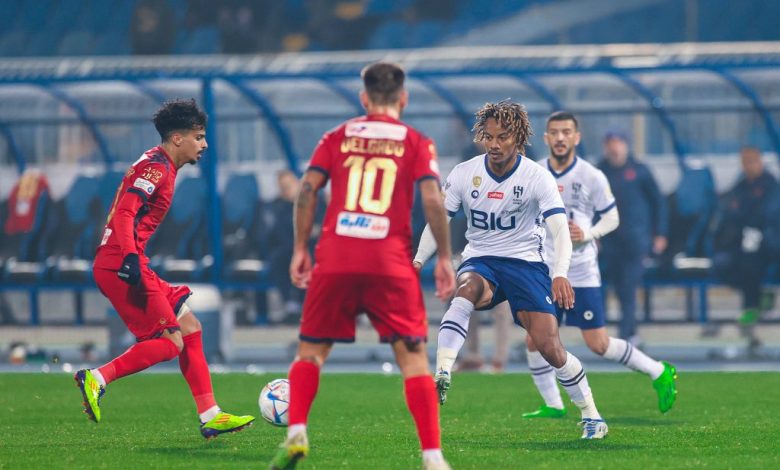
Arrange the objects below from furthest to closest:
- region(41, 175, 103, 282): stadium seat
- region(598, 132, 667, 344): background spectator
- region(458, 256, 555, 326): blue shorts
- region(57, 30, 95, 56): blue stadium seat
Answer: region(57, 30, 95, 56): blue stadium seat, region(41, 175, 103, 282): stadium seat, region(598, 132, 667, 344): background spectator, region(458, 256, 555, 326): blue shorts

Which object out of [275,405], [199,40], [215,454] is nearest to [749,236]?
[275,405]

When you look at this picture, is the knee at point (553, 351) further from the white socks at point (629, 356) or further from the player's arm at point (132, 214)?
the player's arm at point (132, 214)

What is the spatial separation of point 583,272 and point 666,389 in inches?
37.4

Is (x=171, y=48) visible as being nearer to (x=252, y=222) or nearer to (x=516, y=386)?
(x=252, y=222)

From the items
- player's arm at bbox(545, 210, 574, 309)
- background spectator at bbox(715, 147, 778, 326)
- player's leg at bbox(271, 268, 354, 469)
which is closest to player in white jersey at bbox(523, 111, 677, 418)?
player's arm at bbox(545, 210, 574, 309)

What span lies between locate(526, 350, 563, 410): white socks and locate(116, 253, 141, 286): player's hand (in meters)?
2.80

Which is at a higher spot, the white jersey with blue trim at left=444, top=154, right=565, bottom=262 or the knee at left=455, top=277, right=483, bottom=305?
the white jersey with blue trim at left=444, top=154, right=565, bottom=262

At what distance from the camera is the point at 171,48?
28.0 m

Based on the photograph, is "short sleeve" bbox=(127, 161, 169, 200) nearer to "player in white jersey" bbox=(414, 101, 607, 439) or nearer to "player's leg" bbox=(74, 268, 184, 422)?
"player's leg" bbox=(74, 268, 184, 422)

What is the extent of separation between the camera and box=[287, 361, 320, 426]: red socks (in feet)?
19.6

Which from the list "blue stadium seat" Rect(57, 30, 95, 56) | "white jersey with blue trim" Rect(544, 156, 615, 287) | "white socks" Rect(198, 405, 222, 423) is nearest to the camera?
"white socks" Rect(198, 405, 222, 423)

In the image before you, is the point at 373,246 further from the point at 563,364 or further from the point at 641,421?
the point at 641,421

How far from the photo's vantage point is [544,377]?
923 centimetres

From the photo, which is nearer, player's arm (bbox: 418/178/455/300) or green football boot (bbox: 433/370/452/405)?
player's arm (bbox: 418/178/455/300)
